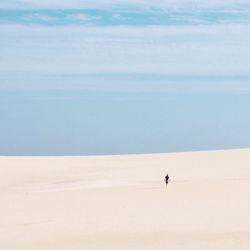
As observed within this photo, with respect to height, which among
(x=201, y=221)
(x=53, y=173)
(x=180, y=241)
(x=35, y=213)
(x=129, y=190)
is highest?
(x=53, y=173)

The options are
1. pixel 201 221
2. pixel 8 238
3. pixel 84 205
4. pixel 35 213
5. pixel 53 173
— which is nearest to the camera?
pixel 8 238

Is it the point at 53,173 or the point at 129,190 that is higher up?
the point at 53,173

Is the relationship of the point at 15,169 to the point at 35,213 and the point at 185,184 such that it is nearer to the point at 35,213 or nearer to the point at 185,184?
the point at 185,184

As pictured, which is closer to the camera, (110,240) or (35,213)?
(110,240)

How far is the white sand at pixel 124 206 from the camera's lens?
14.4 m

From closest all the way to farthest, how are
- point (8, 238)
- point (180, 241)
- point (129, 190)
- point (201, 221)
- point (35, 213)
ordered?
point (180, 241) < point (8, 238) < point (201, 221) < point (35, 213) < point (129, 190)

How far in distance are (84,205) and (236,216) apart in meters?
5.43

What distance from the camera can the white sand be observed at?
14.4 metres

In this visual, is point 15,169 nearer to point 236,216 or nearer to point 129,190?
point 129,190

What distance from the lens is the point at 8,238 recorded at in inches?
596

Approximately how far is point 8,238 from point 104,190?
1116cm

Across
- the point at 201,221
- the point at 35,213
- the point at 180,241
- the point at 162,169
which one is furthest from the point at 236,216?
the point at 162,169

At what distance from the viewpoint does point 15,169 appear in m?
37.0

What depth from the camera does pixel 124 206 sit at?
20812 millimetres
